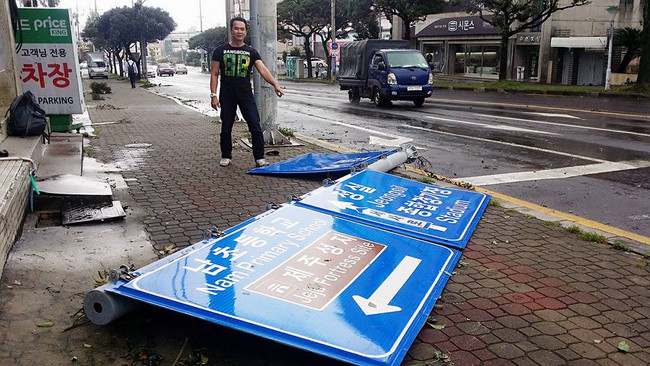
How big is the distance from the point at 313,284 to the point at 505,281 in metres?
1.49

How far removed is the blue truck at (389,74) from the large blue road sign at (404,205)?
1294cm

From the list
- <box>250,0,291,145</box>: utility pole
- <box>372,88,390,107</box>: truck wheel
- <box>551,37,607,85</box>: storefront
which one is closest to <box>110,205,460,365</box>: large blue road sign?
<box>250,0,291,145</box>: utility pole

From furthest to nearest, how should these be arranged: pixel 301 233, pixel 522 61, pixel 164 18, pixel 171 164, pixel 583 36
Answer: pixel 164 18 < pixel 522 61 < pixel 583 36 < pixel 171 164 < pixel 301 233

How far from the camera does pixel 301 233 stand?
4383 mm

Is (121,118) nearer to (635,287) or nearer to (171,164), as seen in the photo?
(171,164)

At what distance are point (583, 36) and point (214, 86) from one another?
35081mm

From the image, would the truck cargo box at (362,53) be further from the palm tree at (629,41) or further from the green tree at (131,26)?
the green tree at (131,26)

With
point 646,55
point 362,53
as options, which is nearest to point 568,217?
point 362,53

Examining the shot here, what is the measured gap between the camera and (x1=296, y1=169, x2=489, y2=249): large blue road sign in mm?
4863

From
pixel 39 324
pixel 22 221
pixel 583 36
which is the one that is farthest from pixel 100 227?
pixel 583 36

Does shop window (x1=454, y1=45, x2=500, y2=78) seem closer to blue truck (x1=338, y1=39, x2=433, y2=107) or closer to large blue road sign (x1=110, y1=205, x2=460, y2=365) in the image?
blue truck (x1=338, y1=39, x2=433, y2=107)

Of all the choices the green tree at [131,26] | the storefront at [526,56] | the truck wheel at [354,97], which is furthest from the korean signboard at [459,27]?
the green tree at [131,26]

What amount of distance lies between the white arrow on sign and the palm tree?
3095cm

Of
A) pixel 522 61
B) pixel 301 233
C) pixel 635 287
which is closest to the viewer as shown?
pixel 635 287
